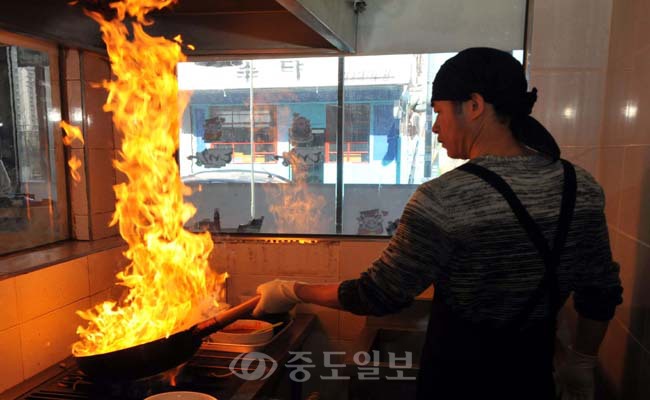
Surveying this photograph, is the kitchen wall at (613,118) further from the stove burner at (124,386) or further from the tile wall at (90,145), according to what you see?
the tile wall at (90,145)

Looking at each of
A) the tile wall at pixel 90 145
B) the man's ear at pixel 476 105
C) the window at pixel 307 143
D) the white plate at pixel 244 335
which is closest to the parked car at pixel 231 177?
the window at pixel 307 143

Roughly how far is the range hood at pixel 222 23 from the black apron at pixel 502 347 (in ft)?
2.14

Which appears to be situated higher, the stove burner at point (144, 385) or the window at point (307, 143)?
the window at point (307, 143)

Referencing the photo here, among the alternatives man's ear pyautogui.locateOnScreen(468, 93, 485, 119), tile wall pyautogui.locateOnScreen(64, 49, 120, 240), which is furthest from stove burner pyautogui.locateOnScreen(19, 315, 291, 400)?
man's ear pyautogui.locateOnScreen(468, 93, 485, 119)

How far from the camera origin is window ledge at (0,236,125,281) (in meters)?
1.37

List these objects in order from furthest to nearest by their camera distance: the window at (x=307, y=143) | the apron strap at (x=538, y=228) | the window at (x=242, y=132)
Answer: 1. the window at (x=242, y=132)
2. the window at (x=307, y=143)
3. the apron strap at (x=538, y=228)

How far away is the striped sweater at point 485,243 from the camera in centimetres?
86

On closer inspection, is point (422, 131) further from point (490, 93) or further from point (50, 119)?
point (50, 119)

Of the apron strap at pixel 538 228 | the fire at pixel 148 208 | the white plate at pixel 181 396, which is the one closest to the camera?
the apron strap at pixel 538 228

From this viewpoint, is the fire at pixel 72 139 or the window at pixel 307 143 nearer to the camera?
the fire at pixel 72 139

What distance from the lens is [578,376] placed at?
45.4 inches

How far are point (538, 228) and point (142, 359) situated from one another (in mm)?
942

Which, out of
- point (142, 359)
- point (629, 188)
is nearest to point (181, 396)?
point (142, 359)

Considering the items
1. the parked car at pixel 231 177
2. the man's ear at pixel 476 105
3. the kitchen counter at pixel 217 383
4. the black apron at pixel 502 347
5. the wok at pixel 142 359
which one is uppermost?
the man's ear at pixel 476 105
